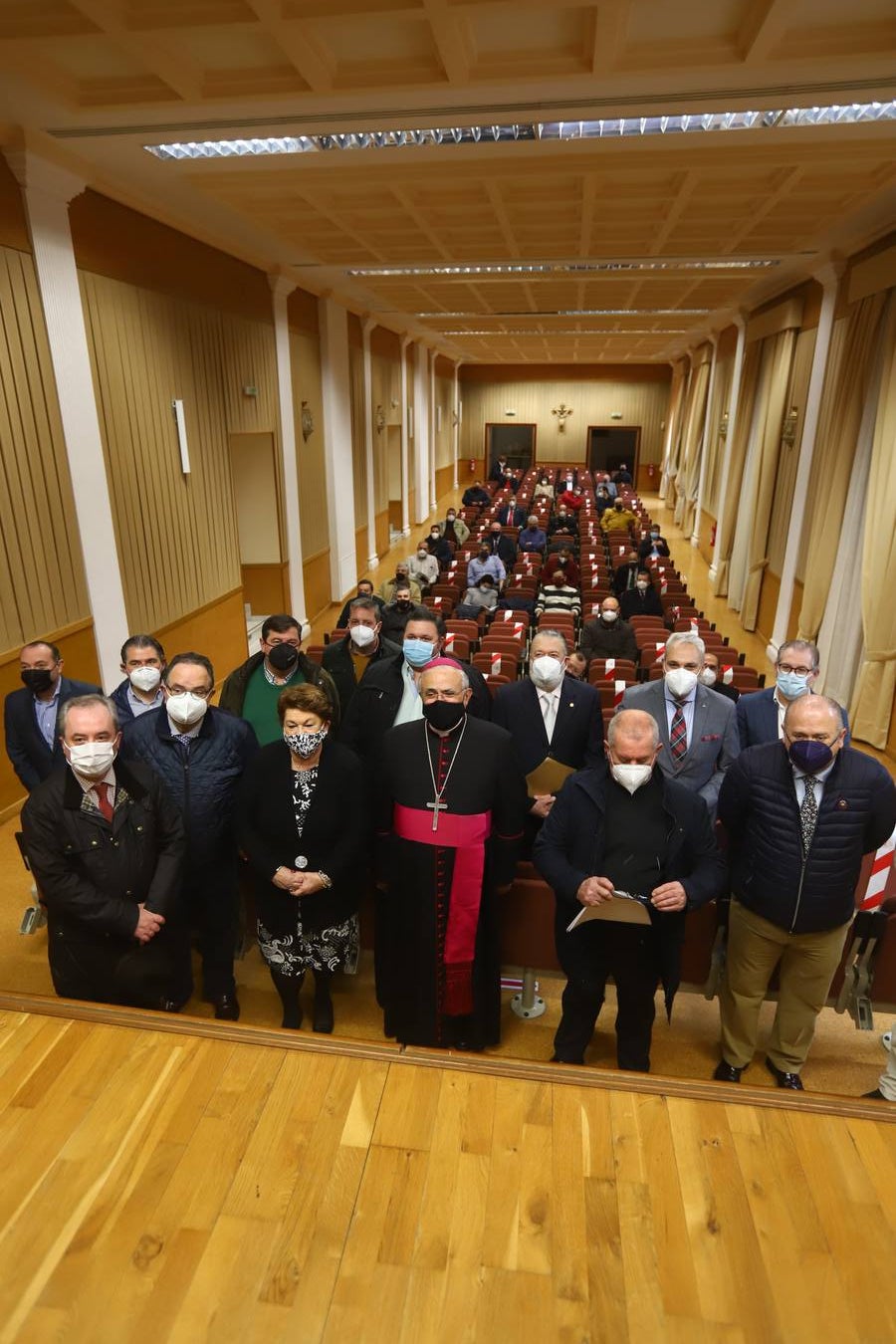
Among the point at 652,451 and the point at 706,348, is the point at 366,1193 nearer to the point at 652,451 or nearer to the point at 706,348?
the point at 706,348

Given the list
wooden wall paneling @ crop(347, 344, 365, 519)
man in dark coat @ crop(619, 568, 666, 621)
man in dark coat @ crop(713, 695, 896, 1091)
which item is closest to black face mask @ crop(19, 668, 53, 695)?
man in dark coat @ crop(713, 695, 896, 1091)

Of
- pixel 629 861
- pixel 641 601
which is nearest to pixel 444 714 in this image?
pixel 629 861

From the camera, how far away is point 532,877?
3328 millimetres

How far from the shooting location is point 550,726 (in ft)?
12.2

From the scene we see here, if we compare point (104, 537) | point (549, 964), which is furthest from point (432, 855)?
point (104, 537)

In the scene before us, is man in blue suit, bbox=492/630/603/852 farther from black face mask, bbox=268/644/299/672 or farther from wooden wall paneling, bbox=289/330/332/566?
wooden wall paneling, bbox=289/330/332/566

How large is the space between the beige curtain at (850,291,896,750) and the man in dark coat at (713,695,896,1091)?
480 centimetres

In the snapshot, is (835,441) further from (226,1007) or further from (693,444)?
(693,444)

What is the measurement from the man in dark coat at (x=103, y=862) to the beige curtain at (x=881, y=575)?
6513mm

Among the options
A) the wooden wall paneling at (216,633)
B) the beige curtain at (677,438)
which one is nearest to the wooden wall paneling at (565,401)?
the beige curtain at (677,438)

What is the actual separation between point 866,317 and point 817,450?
1.82 meters

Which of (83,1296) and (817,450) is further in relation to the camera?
(817,450)

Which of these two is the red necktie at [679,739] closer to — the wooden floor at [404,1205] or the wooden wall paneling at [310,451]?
the wooden floor at [404,1205]

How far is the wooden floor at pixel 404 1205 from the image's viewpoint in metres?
1.79
